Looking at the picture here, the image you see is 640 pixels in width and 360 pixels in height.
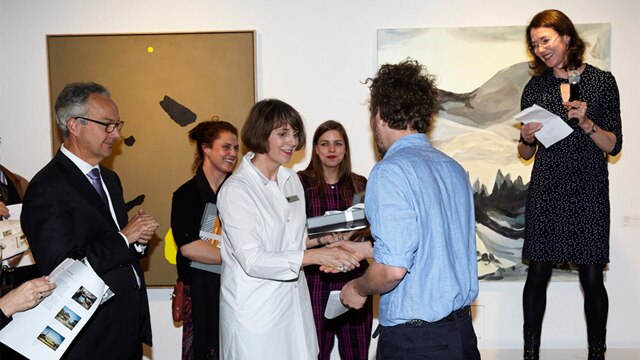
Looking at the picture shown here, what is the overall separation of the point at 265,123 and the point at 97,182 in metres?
0.79

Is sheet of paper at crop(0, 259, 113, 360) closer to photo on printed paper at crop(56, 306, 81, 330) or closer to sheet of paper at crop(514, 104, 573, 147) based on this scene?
photo on printed paper at crop(56, 306, 81, 330)

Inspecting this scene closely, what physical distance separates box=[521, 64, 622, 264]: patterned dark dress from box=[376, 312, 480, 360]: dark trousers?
184 centimetres

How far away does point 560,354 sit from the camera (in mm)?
4406

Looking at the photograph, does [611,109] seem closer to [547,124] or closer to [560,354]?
[547,124]

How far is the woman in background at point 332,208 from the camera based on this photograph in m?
3.75

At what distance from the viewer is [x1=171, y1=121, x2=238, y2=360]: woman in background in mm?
3463

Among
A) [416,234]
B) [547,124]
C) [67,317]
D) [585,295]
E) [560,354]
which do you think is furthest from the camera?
[560,354]

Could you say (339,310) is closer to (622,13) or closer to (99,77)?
(99,77)

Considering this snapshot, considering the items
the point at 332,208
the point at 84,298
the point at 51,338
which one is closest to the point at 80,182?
the point at 84,298

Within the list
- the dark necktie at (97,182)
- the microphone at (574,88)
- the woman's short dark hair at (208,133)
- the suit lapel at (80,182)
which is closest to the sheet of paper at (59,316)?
the suit lapel at (80,182)

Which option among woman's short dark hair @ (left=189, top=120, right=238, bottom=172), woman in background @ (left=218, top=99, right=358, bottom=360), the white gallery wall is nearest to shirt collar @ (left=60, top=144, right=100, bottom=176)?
woman in background @ (left=218, top=99, right=358, bottom=360)

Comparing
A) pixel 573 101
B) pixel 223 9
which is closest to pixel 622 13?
pixel 573 101

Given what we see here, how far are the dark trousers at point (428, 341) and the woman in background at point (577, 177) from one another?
184cm

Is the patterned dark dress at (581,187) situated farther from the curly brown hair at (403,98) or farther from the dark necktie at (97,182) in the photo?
the dark necktie at (97,182)
